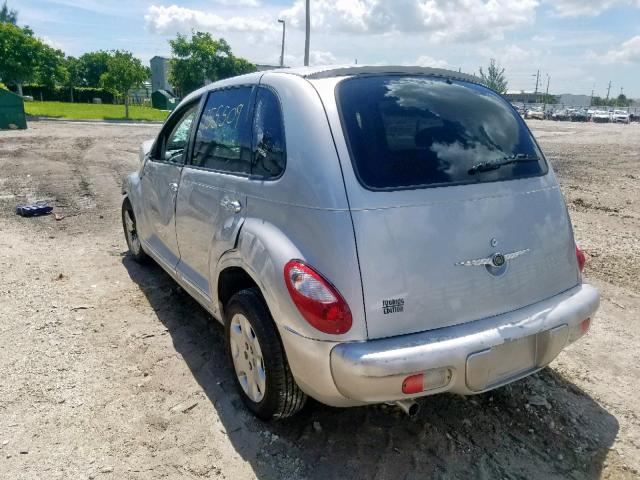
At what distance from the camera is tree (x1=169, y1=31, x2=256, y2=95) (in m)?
39.6

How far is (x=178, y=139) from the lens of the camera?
4148 millimetres

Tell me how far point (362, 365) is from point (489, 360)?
23.9 inches

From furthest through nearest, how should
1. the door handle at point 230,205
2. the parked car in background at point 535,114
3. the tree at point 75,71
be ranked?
the tree at point 75,71 < the parked car in background at point 535,114 < the door handle at point 230,205

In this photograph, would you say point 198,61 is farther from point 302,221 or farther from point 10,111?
point 302,221

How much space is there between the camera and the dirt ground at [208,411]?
256 centimetres

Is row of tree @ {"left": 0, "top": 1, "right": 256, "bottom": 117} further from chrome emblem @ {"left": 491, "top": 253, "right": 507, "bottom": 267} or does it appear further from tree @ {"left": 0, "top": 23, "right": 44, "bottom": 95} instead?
chrome emblem @ {"left": 491, "top": 253, "right": 507, "bottom": 267}

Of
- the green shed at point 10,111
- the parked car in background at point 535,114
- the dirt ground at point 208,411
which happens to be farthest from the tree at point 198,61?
the dirt ground at point 208,411

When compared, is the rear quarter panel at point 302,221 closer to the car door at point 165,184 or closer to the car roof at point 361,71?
the car roof at point 361,71

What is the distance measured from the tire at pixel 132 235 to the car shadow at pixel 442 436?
2.40 m

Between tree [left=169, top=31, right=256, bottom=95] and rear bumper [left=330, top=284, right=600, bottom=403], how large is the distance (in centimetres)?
3999

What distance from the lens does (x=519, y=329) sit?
236 cm

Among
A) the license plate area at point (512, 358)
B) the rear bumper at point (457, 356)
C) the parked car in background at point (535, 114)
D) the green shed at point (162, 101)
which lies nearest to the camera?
the rear bumper at point (457, 356)

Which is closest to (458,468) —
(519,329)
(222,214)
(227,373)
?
(519,329)

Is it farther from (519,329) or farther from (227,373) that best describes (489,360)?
(227,373)
